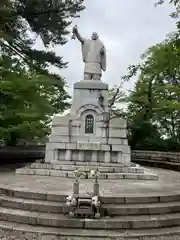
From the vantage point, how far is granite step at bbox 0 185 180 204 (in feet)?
17.7

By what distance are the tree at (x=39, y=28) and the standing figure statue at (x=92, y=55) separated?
3.49 m

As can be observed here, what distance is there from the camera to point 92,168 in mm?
9117

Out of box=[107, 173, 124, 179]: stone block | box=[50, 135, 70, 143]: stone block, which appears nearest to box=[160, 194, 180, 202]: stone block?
box=[107, 173, 124, 179]: stone block

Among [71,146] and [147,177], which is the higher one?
[71,146]

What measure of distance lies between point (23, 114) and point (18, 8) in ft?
19.8

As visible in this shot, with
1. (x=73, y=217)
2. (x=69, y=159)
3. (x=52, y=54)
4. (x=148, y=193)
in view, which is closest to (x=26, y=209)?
(x=73, y=217)

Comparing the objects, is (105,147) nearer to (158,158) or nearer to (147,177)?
(147,177)

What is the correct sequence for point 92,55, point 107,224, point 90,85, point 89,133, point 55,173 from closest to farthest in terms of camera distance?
1. point 107,224
2. point 55,173
3. point 89,133
4. point 90,85
5. point 92,55

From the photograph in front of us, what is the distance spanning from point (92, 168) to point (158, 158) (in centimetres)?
584

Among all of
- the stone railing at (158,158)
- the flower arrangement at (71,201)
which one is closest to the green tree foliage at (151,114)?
the stone railing at (158,158)

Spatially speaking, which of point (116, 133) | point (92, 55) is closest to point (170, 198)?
point (116, 133)

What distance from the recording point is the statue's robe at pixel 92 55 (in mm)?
10750

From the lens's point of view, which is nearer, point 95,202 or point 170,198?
point 95,202

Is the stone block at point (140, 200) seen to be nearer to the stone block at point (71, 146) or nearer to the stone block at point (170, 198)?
the stone block at point (170, 198)
